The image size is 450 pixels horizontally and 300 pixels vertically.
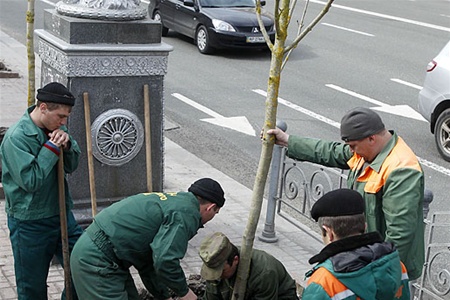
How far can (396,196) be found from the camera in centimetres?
484

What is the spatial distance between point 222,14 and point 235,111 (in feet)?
18.1

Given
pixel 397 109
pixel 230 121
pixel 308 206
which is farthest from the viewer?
pixel 397 109

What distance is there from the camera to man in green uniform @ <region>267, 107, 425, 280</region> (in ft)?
15.8

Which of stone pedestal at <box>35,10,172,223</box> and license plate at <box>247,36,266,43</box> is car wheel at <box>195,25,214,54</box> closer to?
license plate at <box>247,36,266,43</box>

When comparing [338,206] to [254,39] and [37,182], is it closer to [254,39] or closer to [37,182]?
[37,182]

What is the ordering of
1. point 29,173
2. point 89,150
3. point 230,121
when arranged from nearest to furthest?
point 29,173 → point 89,150 → point 230,121

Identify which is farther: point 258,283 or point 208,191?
point 258,283

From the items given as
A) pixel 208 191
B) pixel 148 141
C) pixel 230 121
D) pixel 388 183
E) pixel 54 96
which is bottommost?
pixel 230 121

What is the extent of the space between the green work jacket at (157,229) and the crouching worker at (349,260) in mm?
1063

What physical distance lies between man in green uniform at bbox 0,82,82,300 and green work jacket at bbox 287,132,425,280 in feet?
6.61

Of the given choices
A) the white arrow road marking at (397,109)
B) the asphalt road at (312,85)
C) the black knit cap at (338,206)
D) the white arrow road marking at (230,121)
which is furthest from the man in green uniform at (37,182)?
the white arrow road marking at (397,109)

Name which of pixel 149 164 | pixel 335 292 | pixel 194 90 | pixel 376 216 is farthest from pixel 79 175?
pixel 194 90

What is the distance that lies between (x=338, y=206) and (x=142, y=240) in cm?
147

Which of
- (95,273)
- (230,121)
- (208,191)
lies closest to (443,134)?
(230,121)
